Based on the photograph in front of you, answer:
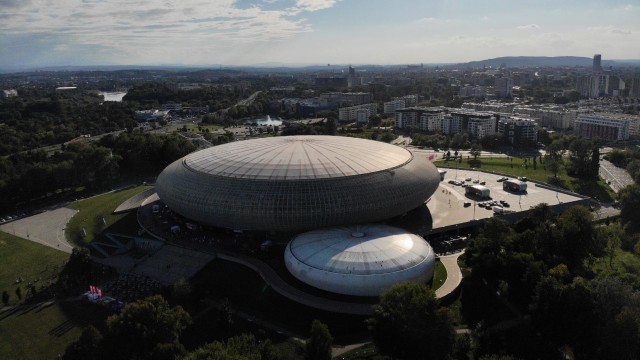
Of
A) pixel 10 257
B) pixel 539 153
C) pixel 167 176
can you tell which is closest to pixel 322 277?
pixel 167 176

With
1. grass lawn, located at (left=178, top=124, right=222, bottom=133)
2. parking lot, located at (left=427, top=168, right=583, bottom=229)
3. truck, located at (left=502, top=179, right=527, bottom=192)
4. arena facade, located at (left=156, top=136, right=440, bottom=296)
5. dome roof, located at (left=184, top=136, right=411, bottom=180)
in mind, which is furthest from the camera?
grass lawn, located at (left=178, top=124, right=222, bottom=133)

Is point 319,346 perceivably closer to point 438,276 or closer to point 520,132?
point 438,276

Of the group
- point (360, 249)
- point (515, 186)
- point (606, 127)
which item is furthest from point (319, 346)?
point (606, 127)

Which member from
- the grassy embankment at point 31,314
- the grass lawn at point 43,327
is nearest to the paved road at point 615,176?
the grass lawn at point 43,327

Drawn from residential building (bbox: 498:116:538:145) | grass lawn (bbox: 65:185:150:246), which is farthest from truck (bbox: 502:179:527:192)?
grass lawn (bbox: 65:185:150:246)

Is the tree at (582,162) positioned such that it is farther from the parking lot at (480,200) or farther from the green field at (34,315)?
the green field at (34,315)

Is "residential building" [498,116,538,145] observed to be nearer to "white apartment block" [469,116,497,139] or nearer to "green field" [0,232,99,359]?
"white apartment block" [469,116,497,139]

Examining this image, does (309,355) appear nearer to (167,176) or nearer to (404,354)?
(404,354)
